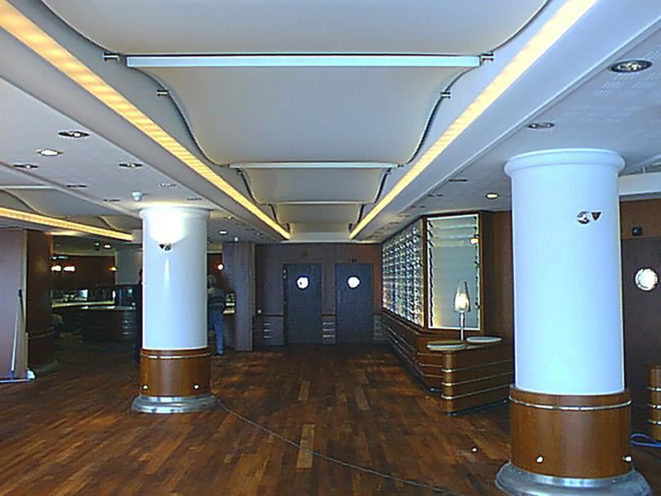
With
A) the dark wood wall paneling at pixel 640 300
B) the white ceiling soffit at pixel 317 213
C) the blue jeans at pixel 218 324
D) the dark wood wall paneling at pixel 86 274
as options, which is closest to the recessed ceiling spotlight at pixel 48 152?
the dark wood wall paneling at pixel 640 300

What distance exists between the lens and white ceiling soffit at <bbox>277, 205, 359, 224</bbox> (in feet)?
41.4

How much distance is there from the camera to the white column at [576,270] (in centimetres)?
529

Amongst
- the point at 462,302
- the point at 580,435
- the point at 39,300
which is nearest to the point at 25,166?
the point at 580,435

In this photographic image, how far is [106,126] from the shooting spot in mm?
4426

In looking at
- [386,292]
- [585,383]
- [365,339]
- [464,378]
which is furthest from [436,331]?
[365,339]

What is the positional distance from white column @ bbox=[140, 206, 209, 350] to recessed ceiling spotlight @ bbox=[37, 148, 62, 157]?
11.9 ft

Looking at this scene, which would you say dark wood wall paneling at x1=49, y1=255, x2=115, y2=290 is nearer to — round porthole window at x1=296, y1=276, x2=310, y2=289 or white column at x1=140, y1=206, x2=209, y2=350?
round porthole window at x1=296, y1=276, x2=310, y2=289

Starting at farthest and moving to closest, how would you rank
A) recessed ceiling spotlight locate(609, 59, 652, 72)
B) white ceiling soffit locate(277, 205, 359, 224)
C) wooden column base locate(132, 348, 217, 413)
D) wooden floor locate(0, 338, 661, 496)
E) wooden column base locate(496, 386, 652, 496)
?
white ceiling soffit locate(277, 205, 359, 224)
wooden column base locate(132, 348, 217, 413)
wooden floor locate(0, 338, 661, 496)
wooden column base locate(496, 386, 652, 496)
recessed ceiling spotlight locate(609, 59, 652, 72)

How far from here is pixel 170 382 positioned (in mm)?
8922

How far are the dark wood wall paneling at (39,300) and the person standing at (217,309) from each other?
11.1 feet

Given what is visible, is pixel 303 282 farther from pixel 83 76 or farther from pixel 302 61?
pixel 83 76

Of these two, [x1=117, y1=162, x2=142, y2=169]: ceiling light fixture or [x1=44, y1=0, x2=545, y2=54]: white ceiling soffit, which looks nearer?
[x1=44, y1=0, x2=545, y2=54]: white ceiling soffit

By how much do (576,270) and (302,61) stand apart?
8.76 ft

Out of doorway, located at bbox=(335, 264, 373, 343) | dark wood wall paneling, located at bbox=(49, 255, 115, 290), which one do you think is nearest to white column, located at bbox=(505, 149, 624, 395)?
doorway, located at bbox=(335, 264, 373, 343)
